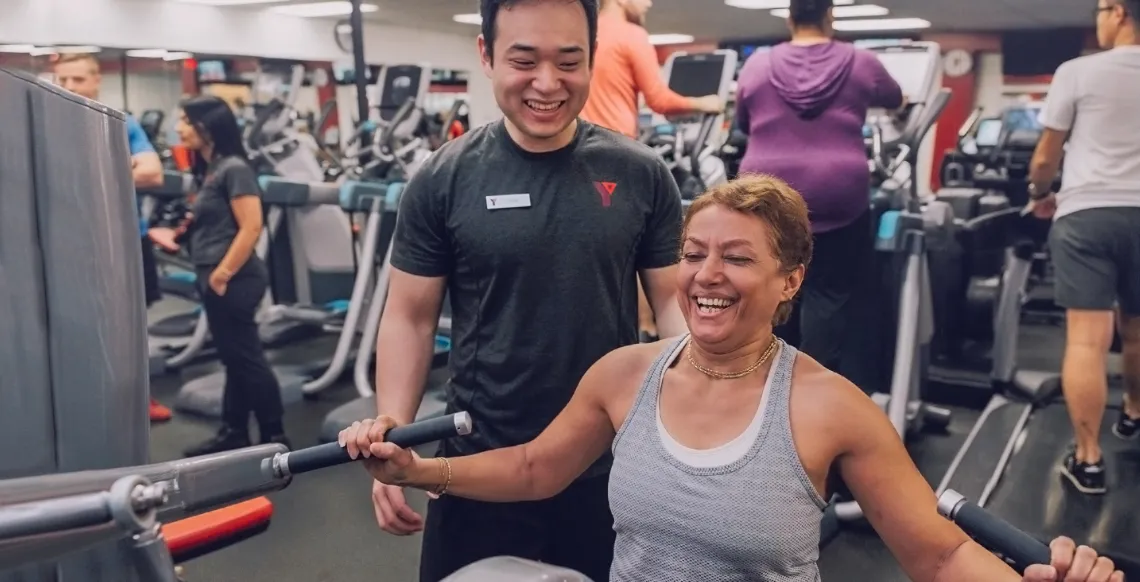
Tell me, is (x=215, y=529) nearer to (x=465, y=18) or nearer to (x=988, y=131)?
(x=988, y=131)

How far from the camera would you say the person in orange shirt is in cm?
290

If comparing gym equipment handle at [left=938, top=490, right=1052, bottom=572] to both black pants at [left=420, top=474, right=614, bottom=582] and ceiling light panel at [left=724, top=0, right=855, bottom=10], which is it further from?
ceiling light panel at [left=724, top=0, right=855, bottom=10]

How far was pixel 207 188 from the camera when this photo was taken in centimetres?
344

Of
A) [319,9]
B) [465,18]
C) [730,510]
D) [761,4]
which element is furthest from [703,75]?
[465,18]

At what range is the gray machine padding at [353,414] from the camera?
12.3 feet

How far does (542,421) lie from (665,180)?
43 centimetres

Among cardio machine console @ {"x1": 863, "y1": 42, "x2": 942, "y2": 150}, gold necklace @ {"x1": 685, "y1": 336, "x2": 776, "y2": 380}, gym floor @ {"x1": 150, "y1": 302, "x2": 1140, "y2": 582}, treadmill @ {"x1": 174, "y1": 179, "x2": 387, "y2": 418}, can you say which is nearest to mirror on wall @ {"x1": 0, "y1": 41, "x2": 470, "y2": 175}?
treadmill @ {"x1": 174, "y1": 179, "x2": 387, "y2": 418}

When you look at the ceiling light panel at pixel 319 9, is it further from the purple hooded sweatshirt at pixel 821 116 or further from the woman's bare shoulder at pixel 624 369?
the woman's bare shoulder at pixel 624 369

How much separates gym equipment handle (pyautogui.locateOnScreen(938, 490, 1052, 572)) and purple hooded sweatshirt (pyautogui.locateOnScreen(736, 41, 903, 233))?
2.01m

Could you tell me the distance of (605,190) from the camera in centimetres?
139

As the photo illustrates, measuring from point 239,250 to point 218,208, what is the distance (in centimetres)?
22

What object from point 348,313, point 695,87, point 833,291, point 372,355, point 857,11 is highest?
point 857,11

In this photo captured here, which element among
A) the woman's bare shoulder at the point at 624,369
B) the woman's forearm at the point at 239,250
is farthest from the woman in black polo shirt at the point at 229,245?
the woman's bare shoulder at the point at 624,369

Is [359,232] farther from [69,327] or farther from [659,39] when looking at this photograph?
[659,39]
